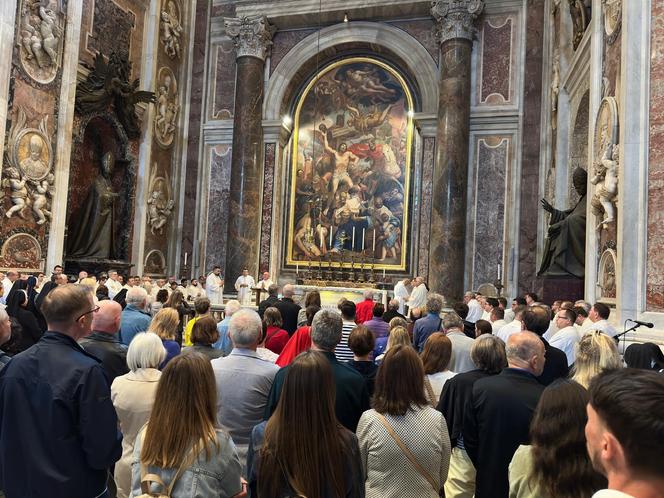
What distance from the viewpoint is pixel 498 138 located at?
17.1 m

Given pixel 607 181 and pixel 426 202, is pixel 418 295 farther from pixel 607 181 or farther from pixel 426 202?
pixel 607 181

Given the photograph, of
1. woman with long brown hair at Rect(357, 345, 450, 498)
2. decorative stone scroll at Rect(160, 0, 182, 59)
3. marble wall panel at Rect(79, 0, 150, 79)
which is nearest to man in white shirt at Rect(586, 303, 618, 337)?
woman with long brown hair at Rect(357, 345, 450, 498)

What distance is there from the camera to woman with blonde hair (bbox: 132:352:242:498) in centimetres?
233

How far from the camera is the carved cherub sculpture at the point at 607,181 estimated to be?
28.1 ft

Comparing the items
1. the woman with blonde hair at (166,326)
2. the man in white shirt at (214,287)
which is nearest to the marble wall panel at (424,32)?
the man in white shirt at (214,287)

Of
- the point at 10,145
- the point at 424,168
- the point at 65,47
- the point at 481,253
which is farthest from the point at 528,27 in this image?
the point at 10,145

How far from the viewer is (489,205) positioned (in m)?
17.0

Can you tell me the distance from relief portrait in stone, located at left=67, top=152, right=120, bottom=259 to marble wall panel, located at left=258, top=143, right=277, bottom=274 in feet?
15.7

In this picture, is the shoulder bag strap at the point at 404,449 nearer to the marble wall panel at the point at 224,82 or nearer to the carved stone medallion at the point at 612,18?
the carved stone medallion at the point at 612,18

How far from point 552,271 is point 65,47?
12199 millimetres

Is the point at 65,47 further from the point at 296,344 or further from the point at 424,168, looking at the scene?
the point at 296,344

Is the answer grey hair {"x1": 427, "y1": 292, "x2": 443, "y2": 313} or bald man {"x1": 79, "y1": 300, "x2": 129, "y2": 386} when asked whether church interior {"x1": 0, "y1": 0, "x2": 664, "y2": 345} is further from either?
bald man {"x1": 79, "y1": 300, "x2": 129, "y2": 386}

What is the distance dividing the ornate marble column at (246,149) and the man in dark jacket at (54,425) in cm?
1492

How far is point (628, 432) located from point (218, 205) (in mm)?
18644
